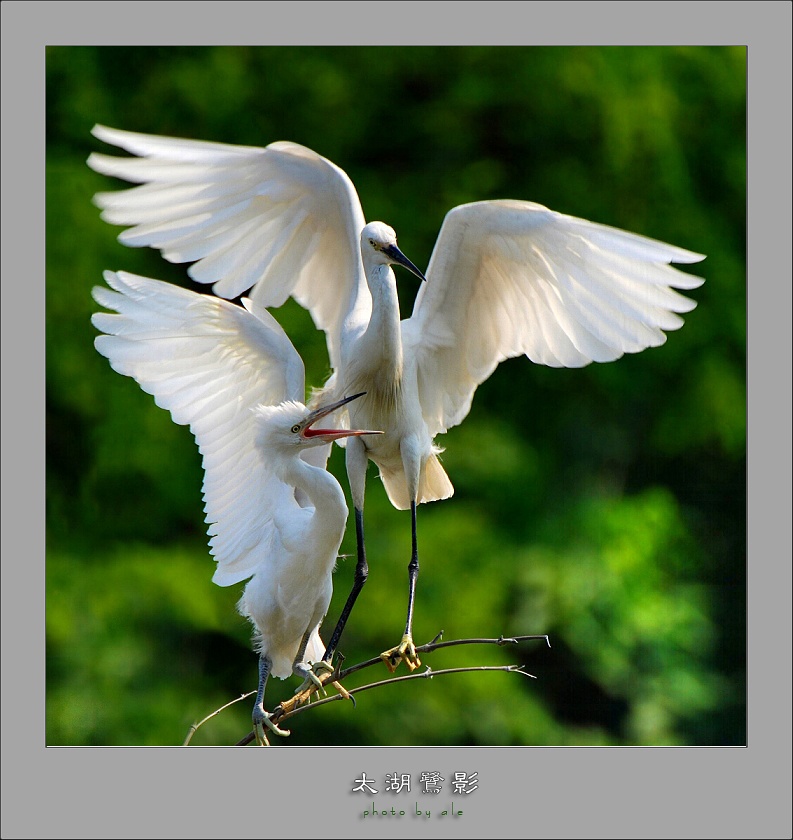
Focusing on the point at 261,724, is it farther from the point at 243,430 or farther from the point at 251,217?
the point at 251,217

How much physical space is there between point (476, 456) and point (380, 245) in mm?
3156

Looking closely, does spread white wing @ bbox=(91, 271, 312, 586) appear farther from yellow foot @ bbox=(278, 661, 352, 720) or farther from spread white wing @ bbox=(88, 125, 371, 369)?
yellow foot @ bbox=(278, 661, 352, 720)

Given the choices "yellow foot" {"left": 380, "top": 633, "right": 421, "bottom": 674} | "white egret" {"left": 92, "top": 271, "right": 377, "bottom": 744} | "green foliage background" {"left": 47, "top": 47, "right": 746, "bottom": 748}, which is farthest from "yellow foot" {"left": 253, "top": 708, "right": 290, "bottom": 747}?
"green foliage background" {"left": 47, "top": 47, "right": 746, "bottom": 748}

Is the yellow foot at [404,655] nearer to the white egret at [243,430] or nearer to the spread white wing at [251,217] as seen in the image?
the white egret at [243,430]

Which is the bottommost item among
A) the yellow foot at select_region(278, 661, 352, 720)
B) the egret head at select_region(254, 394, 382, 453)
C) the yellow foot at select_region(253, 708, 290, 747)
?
the yellow foot at select_region(253, 708, 290, 747)

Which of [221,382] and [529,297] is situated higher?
[529,297]

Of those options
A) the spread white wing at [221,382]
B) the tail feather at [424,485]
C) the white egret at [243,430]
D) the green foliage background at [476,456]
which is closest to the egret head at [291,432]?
the white egret at [243,430]

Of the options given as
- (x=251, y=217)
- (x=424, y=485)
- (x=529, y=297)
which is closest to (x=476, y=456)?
(x=424, y=485)

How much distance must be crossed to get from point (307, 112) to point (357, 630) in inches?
88.5

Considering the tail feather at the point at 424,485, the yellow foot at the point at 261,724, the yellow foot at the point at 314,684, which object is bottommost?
the yellow foot at the point at 261,724

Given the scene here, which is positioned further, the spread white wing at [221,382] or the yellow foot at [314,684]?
the spread white wing at [221,382]

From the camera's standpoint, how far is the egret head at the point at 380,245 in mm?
2025

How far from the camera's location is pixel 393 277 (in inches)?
82.8

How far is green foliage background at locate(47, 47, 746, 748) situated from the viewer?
181 inches
